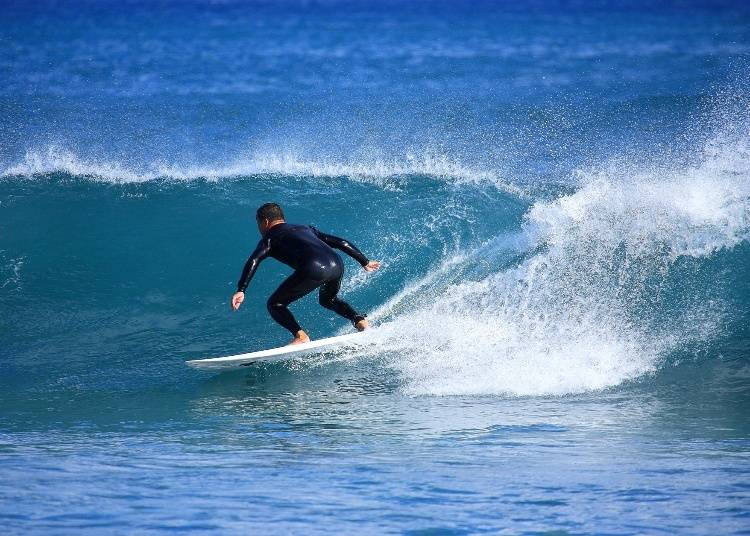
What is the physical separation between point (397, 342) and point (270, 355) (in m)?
1.12

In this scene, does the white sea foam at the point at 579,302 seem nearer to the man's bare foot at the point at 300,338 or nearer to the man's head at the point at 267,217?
the man's bare foot at the point at 300,338

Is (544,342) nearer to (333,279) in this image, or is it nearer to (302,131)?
(333,279)

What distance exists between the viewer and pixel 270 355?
26.3ft

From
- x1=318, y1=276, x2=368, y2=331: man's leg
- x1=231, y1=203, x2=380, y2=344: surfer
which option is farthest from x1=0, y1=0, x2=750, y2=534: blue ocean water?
x1=231, y1=203, x2=380, y2=344: surfer

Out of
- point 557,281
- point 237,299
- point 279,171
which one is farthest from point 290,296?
point 279,171

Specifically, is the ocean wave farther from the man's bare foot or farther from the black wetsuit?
the man's bare foot

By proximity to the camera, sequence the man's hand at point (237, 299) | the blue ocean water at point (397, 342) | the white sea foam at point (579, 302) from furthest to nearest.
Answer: the white sea foam at point (579, 302), the man's hand at point (237, 299), the blue ocean water at point (397, 342)

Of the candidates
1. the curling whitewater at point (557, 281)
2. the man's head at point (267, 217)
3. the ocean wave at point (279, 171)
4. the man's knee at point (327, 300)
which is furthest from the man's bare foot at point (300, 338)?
the ocean wave at point (279, 171)

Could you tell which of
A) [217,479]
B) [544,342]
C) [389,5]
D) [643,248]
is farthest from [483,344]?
[389,5]

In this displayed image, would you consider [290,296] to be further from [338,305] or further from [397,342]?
[397,342]

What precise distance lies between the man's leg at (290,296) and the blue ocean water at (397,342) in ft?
1.17

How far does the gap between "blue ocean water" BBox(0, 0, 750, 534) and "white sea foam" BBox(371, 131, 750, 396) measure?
1.1 inches

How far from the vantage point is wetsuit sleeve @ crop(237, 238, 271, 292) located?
765cm

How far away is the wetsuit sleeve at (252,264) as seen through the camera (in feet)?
25.1
